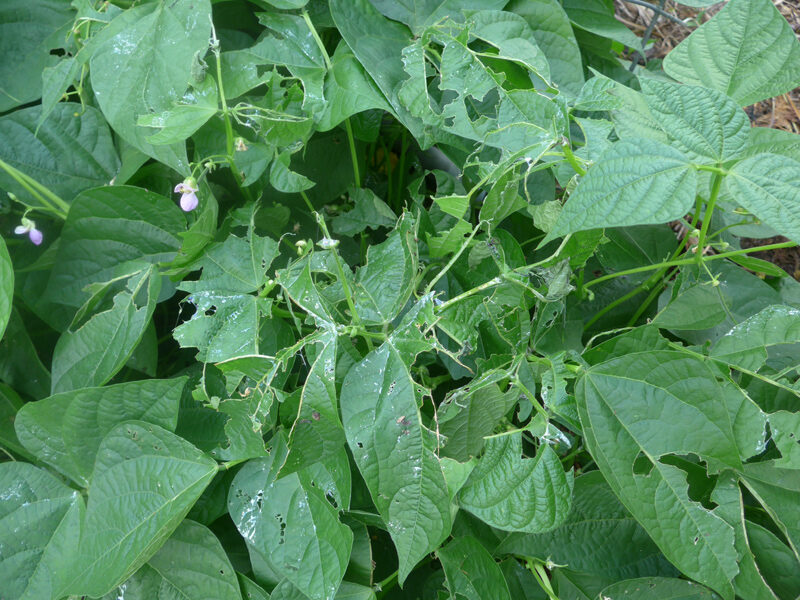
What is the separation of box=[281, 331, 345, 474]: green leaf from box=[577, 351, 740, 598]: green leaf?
0.27 metres

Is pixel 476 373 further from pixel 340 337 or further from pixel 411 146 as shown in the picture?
pixel 411 146

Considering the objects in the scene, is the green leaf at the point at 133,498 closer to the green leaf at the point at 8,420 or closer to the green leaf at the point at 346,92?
the green leaf at the point at 8,420

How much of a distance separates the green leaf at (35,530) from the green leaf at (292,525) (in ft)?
0.67

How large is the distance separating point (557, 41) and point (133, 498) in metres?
0.84

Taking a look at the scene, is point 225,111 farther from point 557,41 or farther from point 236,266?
point 557,41

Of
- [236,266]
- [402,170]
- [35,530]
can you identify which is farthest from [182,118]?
[35,530]

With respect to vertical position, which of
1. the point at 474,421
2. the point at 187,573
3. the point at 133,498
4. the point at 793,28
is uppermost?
the point at 793,28

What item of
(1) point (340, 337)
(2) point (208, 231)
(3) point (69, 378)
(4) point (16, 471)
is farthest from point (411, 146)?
(4) point (16, 471)

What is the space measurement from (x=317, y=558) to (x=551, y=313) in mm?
393

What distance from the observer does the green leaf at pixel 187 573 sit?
0.76m

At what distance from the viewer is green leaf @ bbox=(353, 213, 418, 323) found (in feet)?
2.28

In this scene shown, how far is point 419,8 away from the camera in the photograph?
94 centimetres

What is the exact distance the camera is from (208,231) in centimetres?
82

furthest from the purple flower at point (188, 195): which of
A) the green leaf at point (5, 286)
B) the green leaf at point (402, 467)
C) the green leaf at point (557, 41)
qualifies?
the green leaf at point (557, 41)
